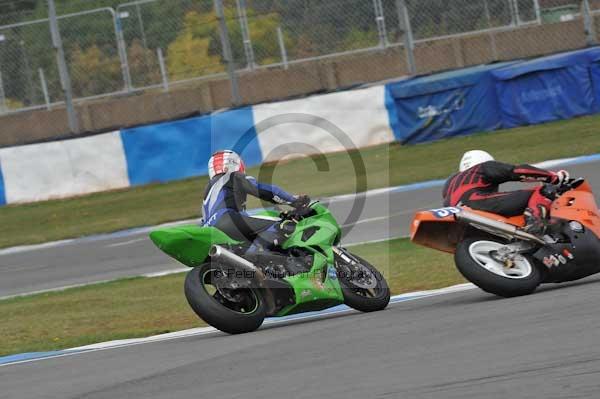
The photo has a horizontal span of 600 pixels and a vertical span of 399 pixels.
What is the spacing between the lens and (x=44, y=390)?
6.84 metres

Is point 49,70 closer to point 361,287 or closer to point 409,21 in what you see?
point 409,21

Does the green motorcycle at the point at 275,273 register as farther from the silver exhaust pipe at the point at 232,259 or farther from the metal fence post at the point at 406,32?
the metal fence post at the point at 406,32

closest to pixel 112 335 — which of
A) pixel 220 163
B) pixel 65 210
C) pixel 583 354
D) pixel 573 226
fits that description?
pixel 220 163

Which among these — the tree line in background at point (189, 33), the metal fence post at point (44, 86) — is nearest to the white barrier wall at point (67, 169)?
the tree line in background at point (189, 33)

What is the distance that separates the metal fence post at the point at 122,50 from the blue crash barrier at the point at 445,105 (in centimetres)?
578

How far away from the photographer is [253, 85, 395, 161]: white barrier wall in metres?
21.0

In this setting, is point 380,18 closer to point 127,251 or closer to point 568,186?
point 127,251

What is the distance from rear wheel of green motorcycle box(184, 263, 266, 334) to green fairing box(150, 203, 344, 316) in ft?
0.46

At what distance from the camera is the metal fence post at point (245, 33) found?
21906 mm

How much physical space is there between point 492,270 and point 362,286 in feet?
3.76

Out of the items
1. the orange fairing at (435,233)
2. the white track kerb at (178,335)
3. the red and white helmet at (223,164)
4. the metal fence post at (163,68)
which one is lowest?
the white track kerb at (178,335)

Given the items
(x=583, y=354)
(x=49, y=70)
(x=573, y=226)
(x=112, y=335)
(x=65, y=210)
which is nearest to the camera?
(x=583, y=354)

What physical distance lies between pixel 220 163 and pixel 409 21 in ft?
44.1

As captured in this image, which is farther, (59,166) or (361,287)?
(59,166)
